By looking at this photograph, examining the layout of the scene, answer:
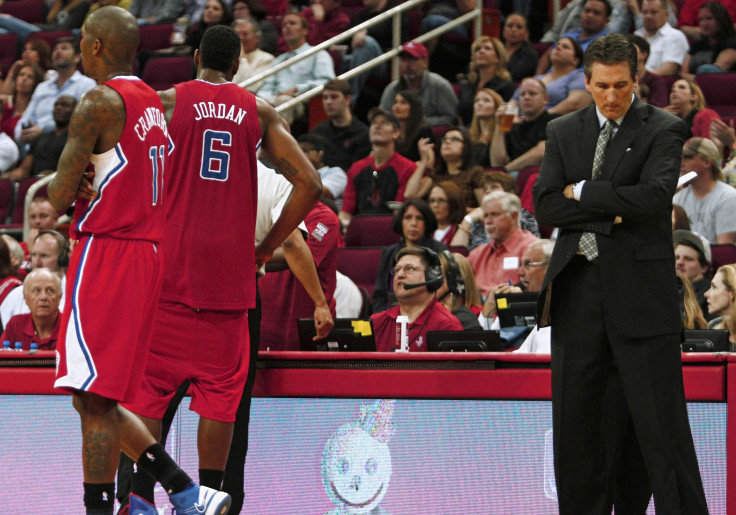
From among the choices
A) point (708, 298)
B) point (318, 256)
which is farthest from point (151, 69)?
point (708, 298)

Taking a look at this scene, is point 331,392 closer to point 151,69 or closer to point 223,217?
point 223,217

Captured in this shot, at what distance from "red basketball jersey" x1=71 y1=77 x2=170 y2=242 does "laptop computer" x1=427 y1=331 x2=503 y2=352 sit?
56.2 inches

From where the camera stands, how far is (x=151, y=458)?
13.0 ft

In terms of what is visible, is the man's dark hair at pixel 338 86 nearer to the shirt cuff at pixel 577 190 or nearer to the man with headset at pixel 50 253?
the man with headset at pixel 50 253

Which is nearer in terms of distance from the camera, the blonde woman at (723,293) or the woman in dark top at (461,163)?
the blonde woman at (723,293)

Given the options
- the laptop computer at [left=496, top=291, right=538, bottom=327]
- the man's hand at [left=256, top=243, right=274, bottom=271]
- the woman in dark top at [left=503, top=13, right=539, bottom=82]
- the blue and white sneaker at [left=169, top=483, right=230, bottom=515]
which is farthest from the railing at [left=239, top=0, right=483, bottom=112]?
the blue and white sneaker at [left=169, top=483, right=230, bottom=515]

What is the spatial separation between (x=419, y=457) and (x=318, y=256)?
1.76 m

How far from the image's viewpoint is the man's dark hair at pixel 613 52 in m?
3.95

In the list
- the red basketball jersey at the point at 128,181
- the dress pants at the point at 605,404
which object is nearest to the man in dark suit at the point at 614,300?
the dress pants at the point at 605,404

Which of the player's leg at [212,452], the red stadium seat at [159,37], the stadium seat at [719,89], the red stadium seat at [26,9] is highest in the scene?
the red stadium seat at [26,9]

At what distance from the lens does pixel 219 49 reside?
4.43m

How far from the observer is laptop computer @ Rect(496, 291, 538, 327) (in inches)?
230

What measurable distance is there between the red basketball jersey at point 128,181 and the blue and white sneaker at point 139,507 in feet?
3.17

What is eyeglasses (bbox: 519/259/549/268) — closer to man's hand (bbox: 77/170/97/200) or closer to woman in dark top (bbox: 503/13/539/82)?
man's hand (bbox: 77/170/97/200)
